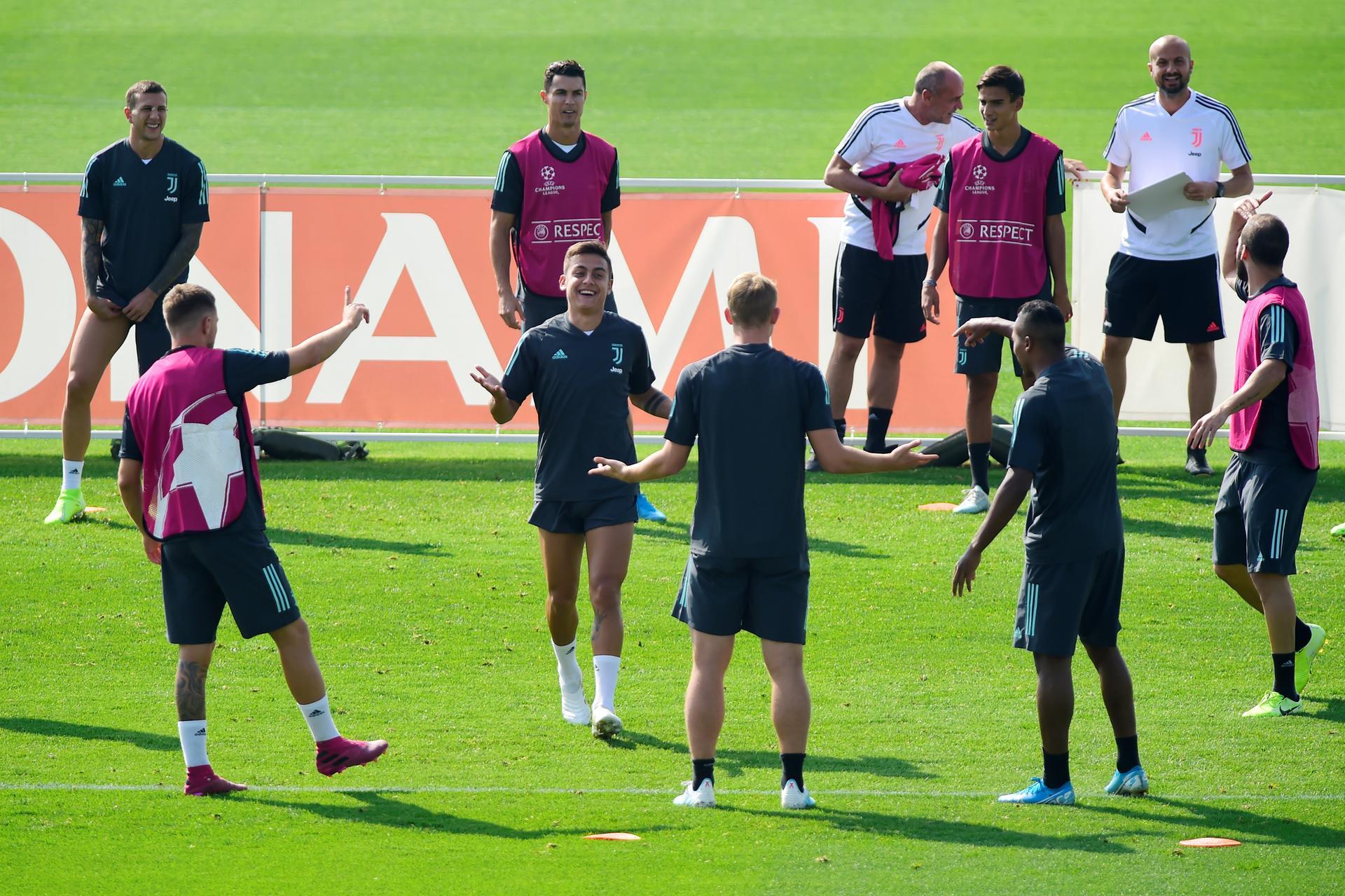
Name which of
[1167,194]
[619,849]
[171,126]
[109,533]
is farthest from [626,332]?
[171,126]

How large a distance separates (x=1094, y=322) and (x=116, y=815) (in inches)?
320

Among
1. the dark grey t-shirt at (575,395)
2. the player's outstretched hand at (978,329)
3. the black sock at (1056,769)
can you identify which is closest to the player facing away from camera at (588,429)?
the dark grey t-shirt at (575,395)

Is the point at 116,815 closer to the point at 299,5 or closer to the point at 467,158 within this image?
the point at 467,158

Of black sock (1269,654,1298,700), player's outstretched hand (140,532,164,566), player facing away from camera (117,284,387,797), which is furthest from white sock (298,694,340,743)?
black sock (1269,654,1298,700)

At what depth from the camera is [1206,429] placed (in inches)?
261

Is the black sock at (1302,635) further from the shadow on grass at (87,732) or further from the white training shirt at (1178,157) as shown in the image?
the shadow on grass at (87,732)

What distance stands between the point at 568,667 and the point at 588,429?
103 centimetres

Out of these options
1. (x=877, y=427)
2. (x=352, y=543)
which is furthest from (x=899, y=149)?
(x=352, y=543)

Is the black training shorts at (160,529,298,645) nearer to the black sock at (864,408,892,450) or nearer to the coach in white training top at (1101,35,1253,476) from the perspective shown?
the black sock at (864,408,892,450)

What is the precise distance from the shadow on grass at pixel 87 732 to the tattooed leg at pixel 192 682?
621 millimetres

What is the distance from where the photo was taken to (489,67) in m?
36.1

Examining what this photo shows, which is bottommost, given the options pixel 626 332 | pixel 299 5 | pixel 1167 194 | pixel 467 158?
pixel 626 332

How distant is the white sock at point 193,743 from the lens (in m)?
5.97

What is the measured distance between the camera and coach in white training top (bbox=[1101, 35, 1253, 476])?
10.7 metres
